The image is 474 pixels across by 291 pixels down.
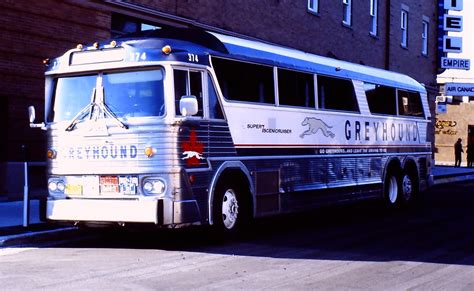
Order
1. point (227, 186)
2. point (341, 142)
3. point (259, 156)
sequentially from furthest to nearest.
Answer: point (341, 142), point (259, 156), point (227, 186)

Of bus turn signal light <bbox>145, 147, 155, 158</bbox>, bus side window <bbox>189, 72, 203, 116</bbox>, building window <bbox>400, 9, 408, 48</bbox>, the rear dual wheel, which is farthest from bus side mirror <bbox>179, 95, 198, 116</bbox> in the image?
building window <bbox>400, 9, 408, 48</bbox>

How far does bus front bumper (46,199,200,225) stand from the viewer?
9461 mm

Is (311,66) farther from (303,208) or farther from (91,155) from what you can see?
(91,155)

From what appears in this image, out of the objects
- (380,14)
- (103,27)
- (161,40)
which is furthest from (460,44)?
(161,40)

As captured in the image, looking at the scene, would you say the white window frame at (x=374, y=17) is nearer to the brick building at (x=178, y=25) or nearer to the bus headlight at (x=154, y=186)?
the brick building at (x=178, y=25)

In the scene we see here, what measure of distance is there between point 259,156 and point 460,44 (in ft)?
96.4

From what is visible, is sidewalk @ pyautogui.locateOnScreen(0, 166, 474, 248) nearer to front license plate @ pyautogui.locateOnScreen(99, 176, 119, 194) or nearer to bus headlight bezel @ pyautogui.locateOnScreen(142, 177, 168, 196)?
front license plate @ pyautogui.locateOnScreen(99, 176, 119, 194)

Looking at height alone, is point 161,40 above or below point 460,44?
below

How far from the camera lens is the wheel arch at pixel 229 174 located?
33.1 ft

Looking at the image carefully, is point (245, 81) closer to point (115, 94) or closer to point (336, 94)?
point (115, 94)

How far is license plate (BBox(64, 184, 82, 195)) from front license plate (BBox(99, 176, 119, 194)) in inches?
15.0

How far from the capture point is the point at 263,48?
11820mm

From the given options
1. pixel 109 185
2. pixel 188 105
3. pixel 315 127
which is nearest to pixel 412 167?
pixel 315 127

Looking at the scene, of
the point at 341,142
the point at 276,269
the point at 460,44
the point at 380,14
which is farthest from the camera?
the point at 460,44
